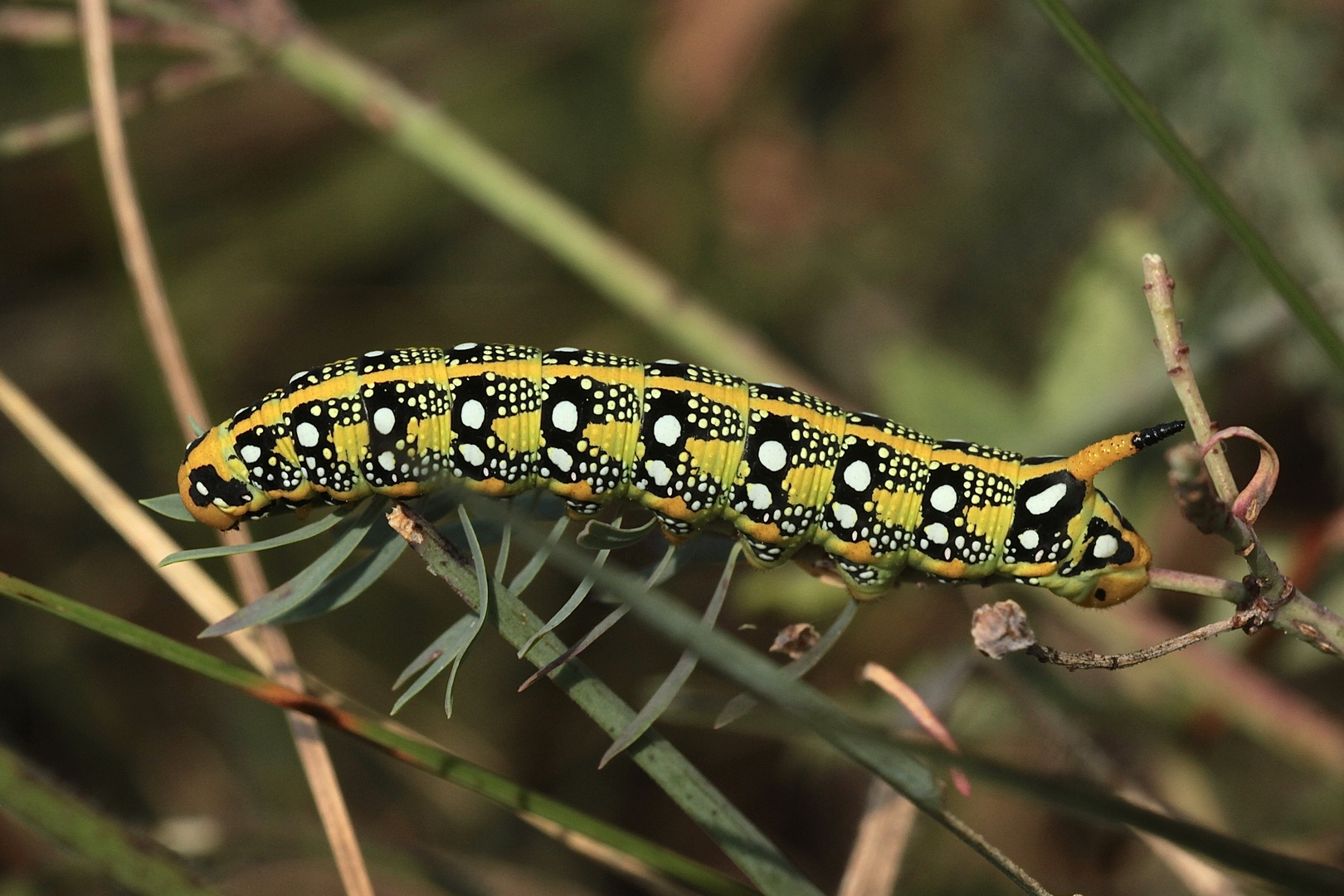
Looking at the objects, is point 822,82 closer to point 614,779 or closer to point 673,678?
point 614,779

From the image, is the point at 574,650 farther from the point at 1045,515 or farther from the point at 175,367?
the point at 175,367

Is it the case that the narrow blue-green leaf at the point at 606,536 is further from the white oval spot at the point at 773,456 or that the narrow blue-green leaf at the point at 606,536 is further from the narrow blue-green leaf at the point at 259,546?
the narrow blue-green leaf at the point at 259,546

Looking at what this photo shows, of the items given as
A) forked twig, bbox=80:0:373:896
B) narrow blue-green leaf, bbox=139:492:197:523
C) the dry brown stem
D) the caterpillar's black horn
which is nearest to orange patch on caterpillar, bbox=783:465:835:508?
the caterpillar's black horn

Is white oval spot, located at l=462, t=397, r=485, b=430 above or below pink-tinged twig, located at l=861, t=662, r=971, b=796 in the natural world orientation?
above

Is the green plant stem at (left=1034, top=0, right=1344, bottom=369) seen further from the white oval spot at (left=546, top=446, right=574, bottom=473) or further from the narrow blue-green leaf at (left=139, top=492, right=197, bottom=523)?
the narrow blue-green leaf at (left=139, top=492, right=197, bottom=523)

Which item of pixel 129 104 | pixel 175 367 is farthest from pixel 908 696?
pixel 129 104

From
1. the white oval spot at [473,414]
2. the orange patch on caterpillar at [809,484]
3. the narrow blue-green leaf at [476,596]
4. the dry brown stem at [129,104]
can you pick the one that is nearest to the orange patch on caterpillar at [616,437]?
the white oval spot at [473,414]
